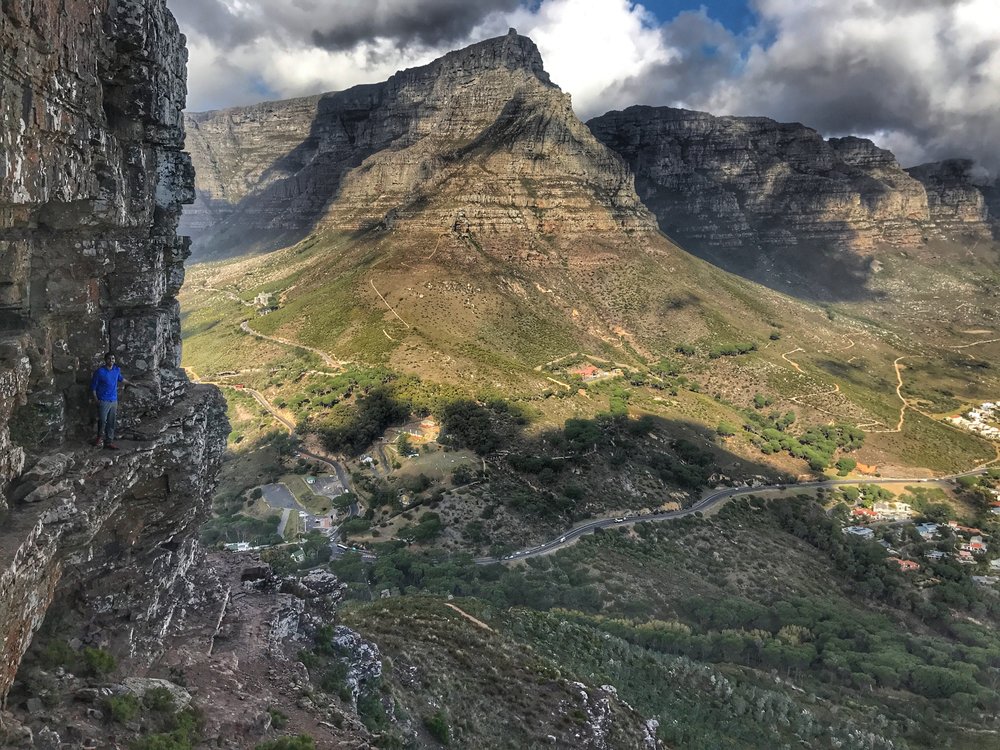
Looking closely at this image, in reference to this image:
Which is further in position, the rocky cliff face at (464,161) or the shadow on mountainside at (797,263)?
the shadow on mountainside at (797,263)

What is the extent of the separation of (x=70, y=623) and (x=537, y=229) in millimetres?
96550

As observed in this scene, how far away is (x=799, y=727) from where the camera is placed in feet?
96.6

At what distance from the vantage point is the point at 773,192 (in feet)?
629

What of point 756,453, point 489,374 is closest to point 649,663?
point 489,374

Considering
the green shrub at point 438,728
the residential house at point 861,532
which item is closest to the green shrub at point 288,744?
the green shrub at point 438,728

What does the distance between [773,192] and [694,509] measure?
555 feet

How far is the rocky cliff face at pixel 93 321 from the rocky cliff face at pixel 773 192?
Answer: 185m

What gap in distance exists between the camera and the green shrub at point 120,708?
37.2ft

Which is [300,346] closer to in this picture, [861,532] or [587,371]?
[587,371]

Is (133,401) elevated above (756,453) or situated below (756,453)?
above

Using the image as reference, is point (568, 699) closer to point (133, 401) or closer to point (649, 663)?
point (649, 663)

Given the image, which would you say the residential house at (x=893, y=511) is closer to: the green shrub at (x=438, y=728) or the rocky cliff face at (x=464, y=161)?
the rocky cliff face at (x=464, y=161)

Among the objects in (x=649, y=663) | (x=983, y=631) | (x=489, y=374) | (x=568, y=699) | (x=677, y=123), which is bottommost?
(x=983, y=631)

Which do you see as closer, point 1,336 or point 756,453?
point 1,336
